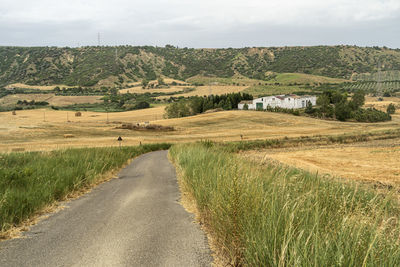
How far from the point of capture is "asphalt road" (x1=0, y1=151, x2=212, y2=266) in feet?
19.3

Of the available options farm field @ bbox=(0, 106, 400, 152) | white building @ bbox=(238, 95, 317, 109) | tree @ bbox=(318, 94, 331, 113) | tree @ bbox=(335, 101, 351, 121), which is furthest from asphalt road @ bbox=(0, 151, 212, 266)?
white building @ bbox=(238, 95, 317, 109)

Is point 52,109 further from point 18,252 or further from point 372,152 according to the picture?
point 18,252

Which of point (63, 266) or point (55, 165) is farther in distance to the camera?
point (55, 165)

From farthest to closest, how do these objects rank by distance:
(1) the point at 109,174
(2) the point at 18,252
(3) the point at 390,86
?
1. (3) the point at 390,86
2. (1) the point at 109,174
3. (2) the point at 18,252

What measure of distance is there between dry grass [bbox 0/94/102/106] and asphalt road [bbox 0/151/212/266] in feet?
457

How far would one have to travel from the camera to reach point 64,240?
6.90 metres

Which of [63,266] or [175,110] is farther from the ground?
[63,266]

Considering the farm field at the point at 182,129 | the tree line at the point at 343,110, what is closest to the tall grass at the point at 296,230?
the farm field at the point at 182,129

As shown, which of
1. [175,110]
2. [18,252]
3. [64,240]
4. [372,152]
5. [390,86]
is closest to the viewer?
[18,252]

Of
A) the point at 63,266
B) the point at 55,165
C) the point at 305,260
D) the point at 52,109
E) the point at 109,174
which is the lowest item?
the point at 52,109

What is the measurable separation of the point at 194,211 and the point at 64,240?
3.50 meters

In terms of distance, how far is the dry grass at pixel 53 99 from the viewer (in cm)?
13827

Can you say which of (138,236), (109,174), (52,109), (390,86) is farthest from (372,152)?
(390,86)

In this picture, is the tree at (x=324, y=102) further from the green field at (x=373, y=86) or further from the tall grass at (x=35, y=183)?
the tall grass at (x=35, y=183)
